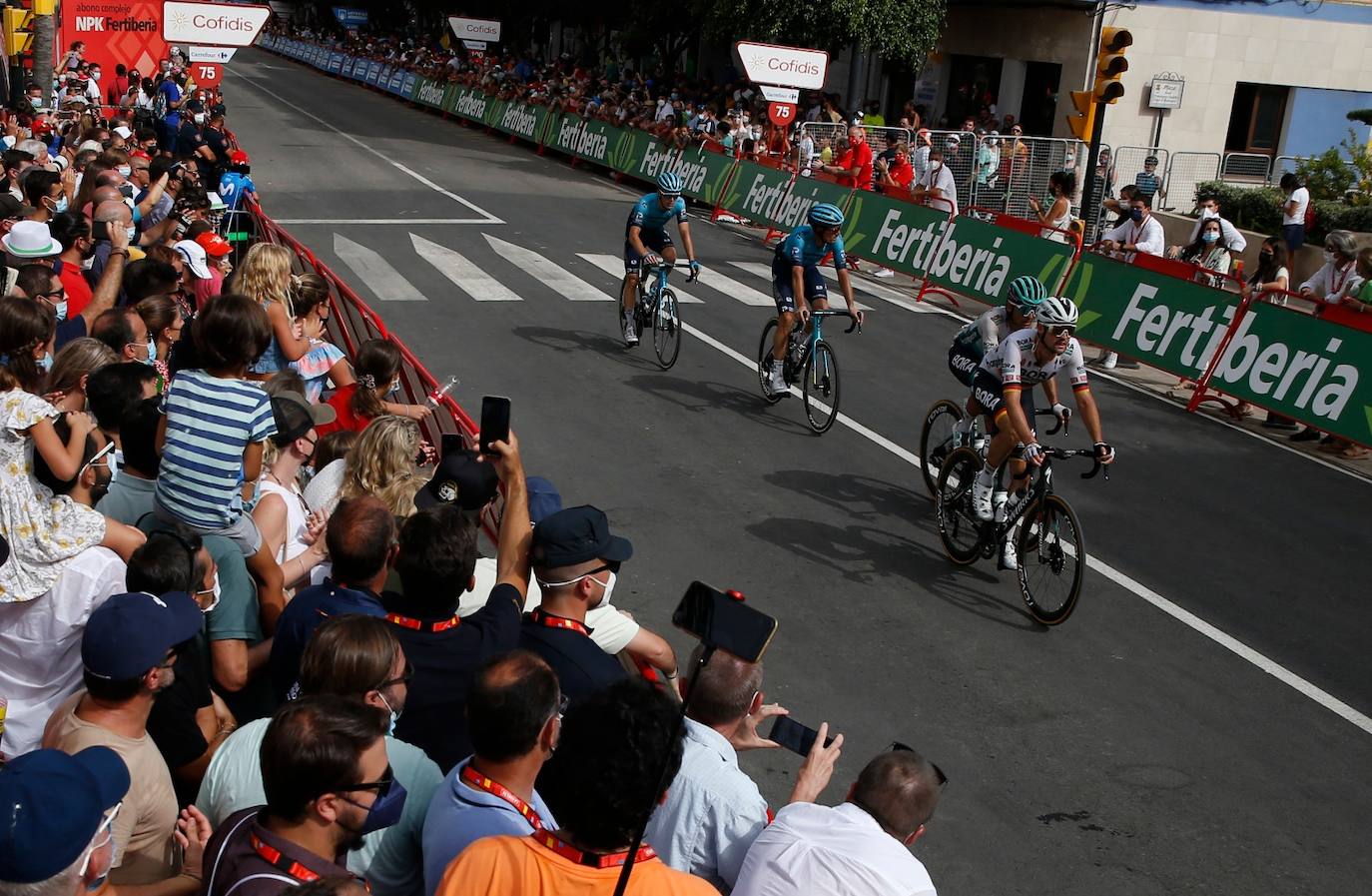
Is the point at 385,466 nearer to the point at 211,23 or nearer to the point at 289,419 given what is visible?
the point at 289,419

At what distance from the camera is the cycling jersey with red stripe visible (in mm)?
8930

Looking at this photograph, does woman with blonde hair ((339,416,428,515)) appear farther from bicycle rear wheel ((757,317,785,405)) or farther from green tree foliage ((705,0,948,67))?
green tree foliage ((705,0,948,67))

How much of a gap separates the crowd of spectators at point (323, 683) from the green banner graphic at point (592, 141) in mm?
23286

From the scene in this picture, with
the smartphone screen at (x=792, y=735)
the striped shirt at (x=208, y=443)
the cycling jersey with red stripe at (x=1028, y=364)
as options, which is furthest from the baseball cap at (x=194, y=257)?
the smartphone screen at (x=792, y=735)

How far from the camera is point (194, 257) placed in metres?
10.1

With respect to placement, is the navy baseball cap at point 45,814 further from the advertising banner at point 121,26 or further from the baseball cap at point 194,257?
the advertising banner at point 121,26

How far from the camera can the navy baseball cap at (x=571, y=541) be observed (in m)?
4.57

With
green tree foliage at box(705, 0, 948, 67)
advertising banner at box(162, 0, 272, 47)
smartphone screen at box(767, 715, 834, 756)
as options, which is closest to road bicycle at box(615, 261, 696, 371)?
smartphone screen at box(767, 715, 834, 756)

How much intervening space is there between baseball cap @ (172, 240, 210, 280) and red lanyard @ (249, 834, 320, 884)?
24.9 ft

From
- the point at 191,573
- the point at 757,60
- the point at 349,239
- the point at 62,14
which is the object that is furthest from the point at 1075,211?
the point at 62,14

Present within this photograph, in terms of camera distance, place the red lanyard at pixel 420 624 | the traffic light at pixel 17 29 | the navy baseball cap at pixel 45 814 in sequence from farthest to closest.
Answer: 1. the traffic light at pixel 17 29
2. the red lanyard at pixel 420 624
3. the navy baseball cap at pixel 45 814

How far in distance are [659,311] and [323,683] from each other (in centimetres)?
1054

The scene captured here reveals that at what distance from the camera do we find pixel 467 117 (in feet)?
133

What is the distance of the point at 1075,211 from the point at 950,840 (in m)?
22.4
